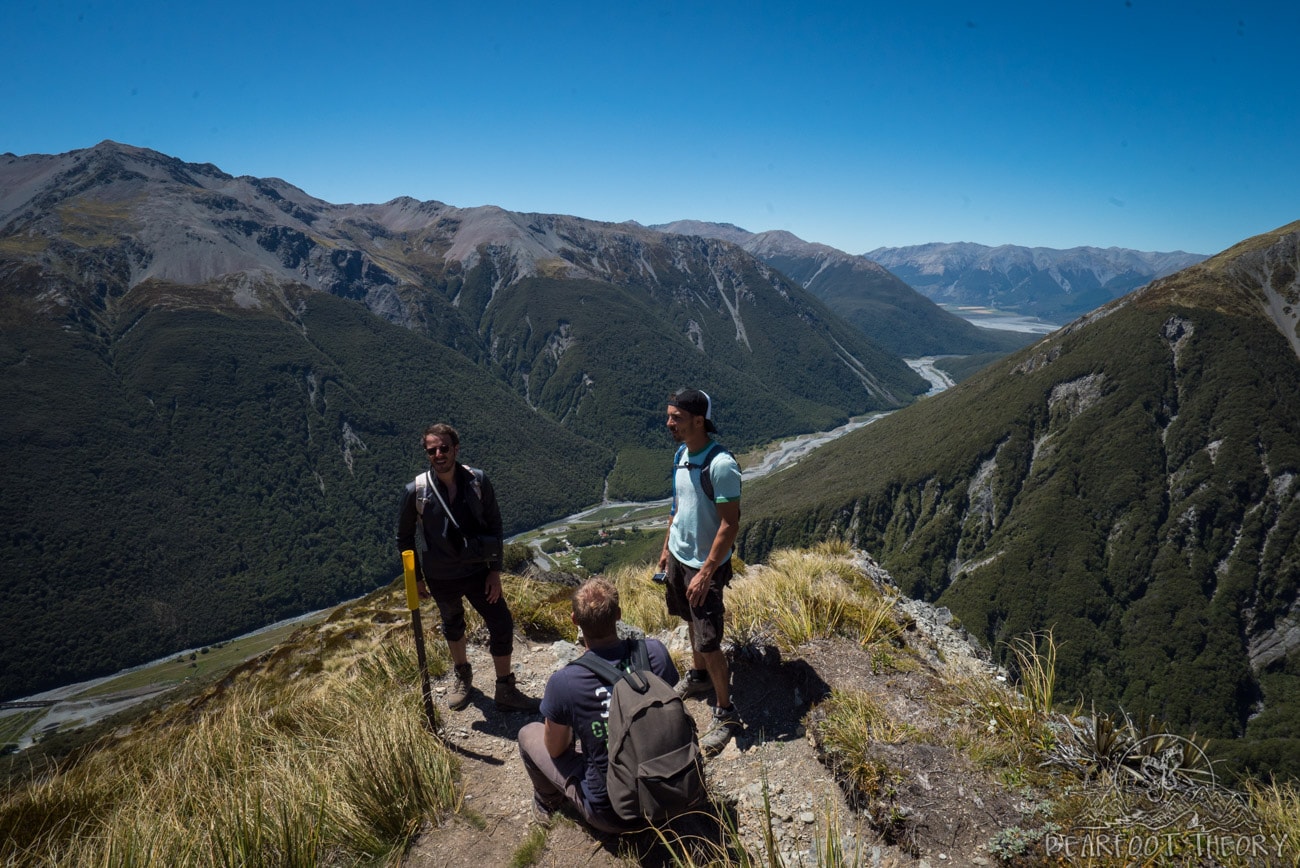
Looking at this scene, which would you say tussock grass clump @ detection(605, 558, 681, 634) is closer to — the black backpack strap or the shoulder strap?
the shoulder strap

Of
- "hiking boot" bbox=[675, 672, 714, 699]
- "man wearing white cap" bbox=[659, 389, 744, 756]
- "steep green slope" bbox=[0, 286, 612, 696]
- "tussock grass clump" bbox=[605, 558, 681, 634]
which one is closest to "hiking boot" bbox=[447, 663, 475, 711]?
"hiking boot" bbox=[675, 672, 714, 699]

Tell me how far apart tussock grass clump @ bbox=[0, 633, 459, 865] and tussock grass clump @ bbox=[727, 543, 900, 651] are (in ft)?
12.6

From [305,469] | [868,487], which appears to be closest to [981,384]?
[868,487]

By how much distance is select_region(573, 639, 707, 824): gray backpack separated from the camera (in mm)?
3729

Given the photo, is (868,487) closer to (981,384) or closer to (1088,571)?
(1088,571)

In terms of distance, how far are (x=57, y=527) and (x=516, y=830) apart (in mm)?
205764

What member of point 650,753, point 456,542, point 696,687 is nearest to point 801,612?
point 696,687

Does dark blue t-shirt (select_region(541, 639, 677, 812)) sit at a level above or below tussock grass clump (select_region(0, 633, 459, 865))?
above

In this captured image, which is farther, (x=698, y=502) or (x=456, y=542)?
(x=456, y=542)

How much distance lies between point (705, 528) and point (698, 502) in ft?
0.88

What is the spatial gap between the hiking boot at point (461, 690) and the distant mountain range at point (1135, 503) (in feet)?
301

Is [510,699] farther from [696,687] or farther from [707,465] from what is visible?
[707,465]

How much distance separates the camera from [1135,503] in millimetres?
116188

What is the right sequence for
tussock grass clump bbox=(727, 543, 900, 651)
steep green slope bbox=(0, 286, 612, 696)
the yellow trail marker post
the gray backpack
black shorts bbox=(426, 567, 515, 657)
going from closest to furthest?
the gray backpack, the yellow trail marker post, black shorts bbox=(426, 567, 515, 657), tussock grass clump bbox=(727, 543, 900, 651), steep green slope bbox=(0, 286, 612, 696)
